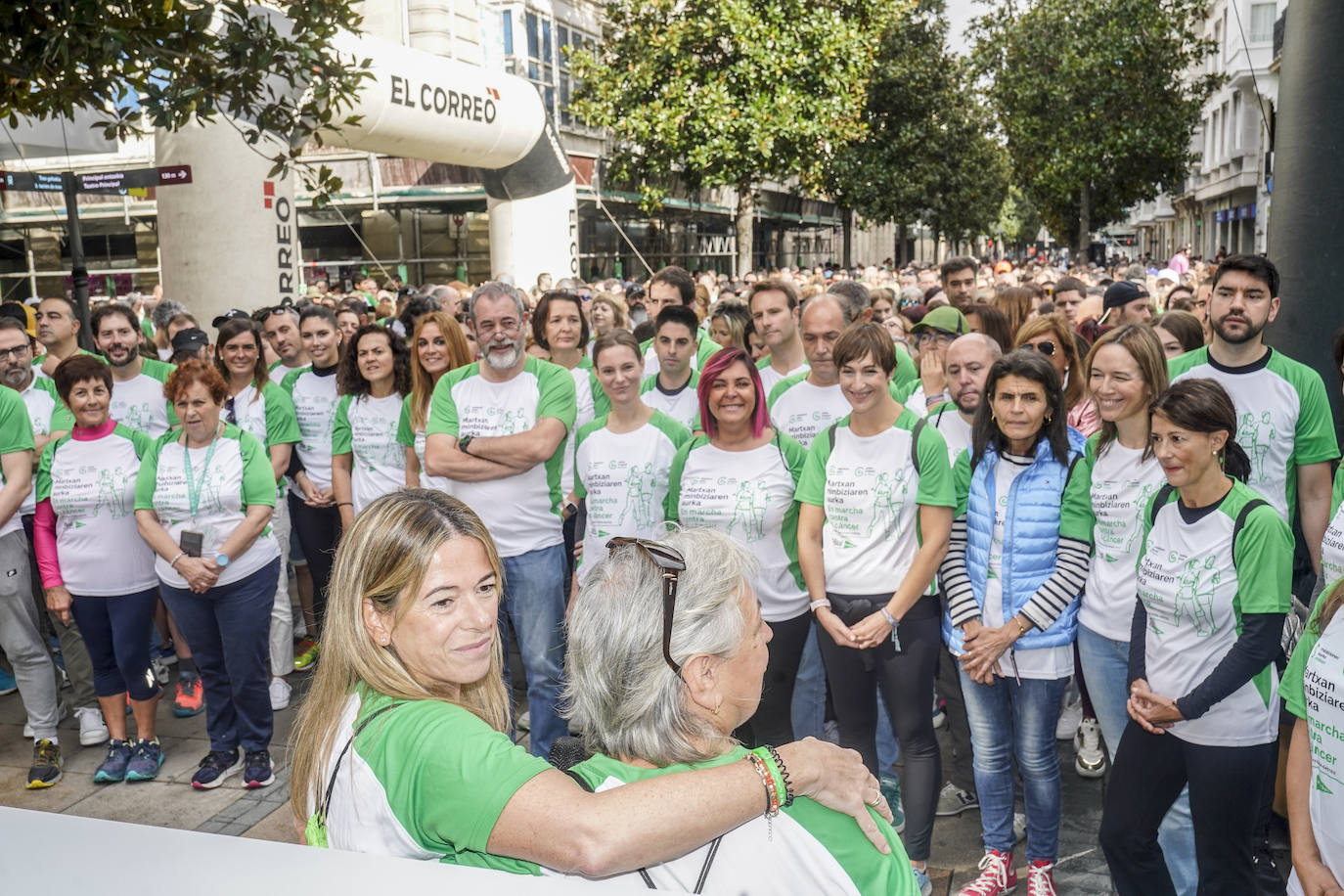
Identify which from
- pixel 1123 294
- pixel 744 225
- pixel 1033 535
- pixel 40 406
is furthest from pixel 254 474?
pixel 744 225

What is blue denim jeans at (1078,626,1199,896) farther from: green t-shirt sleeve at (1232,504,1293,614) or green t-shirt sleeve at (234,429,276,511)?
green t-shirt sleeve at (234,429,276,511)

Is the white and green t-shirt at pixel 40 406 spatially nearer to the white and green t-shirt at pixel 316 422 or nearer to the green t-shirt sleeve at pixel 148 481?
the white and green t-shirt at pixel 316 422

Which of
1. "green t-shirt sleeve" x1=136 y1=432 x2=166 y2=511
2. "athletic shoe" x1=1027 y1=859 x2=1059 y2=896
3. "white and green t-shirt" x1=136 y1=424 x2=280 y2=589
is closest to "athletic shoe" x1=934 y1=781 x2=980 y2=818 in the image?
"athletic shoe" x1=1027 y1=859 x2=1059 y2=896

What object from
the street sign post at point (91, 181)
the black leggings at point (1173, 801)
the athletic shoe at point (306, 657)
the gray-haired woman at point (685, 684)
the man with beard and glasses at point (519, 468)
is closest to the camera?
the gray-haired woman at point (685, 684)

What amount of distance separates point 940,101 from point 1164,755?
3273 centimetres

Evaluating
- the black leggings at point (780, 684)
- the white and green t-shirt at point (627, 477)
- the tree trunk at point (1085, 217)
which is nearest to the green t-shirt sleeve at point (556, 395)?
the white and green t-shirt at point (627, 477)

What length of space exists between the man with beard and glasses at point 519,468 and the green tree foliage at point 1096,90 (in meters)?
29.9

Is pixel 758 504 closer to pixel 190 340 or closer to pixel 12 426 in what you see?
pixel 12 426

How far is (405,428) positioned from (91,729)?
7.29 ft

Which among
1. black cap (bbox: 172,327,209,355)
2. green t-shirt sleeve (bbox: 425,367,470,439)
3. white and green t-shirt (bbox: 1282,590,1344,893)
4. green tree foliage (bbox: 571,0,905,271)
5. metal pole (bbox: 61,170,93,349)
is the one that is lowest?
white and green t-shirt (bbox: 1282,590,1344,893)

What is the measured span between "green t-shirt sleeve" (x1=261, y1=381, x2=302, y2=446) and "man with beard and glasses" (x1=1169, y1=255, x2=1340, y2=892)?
4.60 m

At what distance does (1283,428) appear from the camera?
444 centimetres

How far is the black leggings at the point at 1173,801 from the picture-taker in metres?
3.24

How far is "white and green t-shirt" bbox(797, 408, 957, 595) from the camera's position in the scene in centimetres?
415
